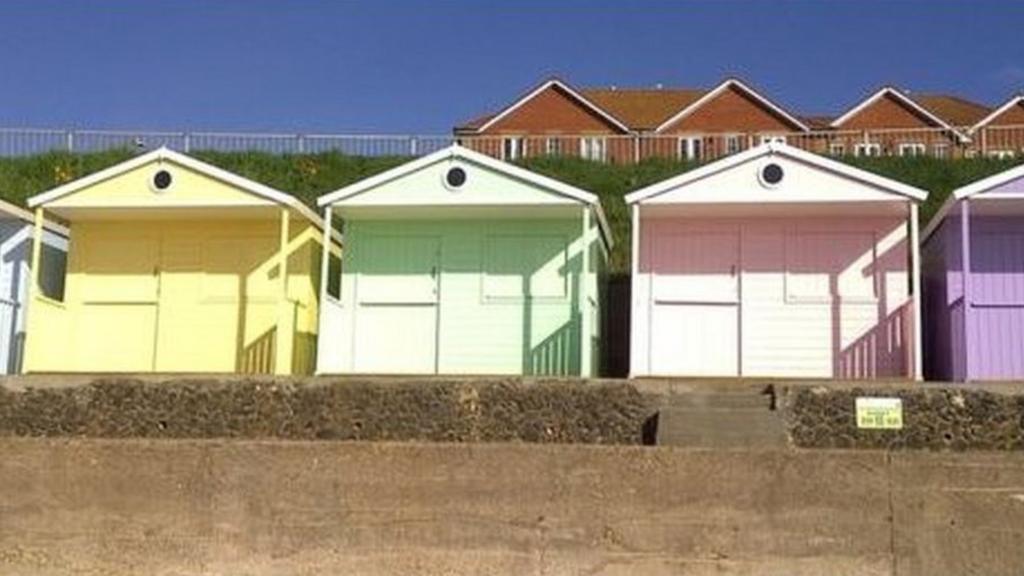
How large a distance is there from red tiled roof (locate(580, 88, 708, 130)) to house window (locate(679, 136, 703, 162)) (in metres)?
18.3

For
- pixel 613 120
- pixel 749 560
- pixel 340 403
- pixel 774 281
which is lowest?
pixel 749 560

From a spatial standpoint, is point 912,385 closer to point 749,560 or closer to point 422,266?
point 749,560

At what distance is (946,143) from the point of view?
2986cm

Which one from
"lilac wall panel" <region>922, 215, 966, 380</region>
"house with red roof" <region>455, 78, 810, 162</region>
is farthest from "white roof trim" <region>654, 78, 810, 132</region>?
"lilac wall panel" <region>922, 215, 966, 380</region>

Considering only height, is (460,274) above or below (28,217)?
below

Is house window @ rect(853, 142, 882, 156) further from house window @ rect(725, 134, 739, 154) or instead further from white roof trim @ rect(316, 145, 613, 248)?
white roof trim @ rect(316, 145, 613, 248)

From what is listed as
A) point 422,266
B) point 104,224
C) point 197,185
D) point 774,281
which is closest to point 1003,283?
point 774,281

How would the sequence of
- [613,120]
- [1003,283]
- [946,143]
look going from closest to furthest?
[1003,283] < [946,143] < [613,120]

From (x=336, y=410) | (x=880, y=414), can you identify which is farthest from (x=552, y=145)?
(x=880, y=414)

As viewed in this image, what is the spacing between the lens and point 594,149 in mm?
29828

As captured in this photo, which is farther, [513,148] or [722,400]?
[513,148]

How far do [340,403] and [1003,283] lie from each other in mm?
8623

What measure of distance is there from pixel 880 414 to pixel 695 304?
397 cm

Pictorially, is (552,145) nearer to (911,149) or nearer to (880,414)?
(911,149)
